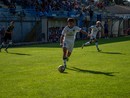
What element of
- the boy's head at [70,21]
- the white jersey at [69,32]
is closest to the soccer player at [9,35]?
the white jersey at [69,32]

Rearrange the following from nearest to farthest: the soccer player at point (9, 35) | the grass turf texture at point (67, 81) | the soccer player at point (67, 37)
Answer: the grass turf texture at point (67, 81) → the soccer player at point (67, 37) → the soccer player at point (9, 35)

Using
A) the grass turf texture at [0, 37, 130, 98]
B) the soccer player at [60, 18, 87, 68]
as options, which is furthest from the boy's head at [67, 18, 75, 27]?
the grass turf texture at [0, 37, 130, 98]

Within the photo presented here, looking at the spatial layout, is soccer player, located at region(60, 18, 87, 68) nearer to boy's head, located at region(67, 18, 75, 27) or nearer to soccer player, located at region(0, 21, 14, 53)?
boy's head, located at region(67, 18, 75, 27)

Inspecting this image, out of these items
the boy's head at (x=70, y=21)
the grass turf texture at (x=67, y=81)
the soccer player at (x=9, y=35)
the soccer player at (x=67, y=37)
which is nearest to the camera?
the grass turf texture at (x=67, y=81)

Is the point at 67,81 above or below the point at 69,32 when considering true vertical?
below

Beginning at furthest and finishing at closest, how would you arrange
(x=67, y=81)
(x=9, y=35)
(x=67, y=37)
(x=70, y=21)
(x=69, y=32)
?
(x=9, y=35), (x=67, y=37), (x=69, y=32), (x=70, y=21), (x=67, y=81)

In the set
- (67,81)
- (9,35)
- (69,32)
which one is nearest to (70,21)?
(69,32)

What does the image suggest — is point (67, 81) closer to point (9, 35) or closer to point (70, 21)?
point (70, 21)

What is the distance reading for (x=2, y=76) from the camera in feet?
41.6

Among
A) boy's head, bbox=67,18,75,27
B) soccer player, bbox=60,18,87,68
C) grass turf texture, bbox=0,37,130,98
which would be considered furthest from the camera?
soccer player, bbox=60,18,87,68

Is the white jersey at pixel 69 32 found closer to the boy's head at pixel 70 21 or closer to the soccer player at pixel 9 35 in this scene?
the boy's head at pixel 70 21

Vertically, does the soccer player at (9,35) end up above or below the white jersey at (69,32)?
below

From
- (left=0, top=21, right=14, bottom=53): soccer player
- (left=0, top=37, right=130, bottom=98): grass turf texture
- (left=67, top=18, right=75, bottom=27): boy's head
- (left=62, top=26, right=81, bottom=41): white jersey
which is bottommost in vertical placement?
(left=0, top=21, right=14, bottom=53): soccer player

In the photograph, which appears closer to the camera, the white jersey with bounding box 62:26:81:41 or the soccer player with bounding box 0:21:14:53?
the white jersey with bounding box 62:26:81:41
